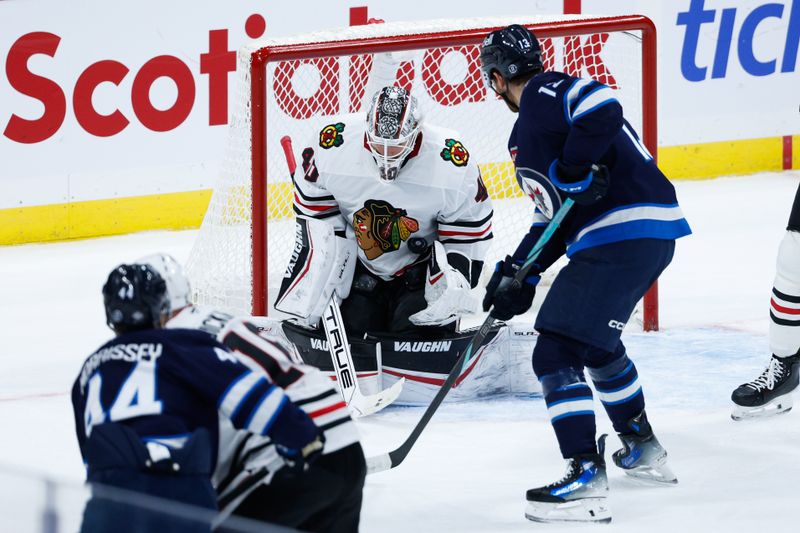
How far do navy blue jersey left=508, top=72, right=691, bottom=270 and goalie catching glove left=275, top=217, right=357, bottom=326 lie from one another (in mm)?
959

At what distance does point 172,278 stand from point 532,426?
167cm

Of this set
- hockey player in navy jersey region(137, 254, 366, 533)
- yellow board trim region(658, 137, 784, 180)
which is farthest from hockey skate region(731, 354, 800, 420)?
yellow board trim region(658, 137, 784, 180)

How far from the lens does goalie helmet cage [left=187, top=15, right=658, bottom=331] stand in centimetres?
439

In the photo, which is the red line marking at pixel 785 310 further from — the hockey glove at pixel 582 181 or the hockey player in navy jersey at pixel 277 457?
the hockey player in navy jersey at pixel 277 457

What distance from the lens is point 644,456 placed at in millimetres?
3205

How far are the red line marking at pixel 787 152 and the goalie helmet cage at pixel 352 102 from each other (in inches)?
95.5

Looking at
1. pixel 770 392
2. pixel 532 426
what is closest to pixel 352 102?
pixel 532 426

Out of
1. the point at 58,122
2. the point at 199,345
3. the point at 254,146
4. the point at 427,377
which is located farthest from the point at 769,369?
the point at 58,122

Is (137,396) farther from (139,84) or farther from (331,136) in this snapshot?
(139,84)

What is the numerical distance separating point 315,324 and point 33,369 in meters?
1.01

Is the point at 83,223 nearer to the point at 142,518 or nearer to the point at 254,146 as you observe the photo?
the point at 254,146

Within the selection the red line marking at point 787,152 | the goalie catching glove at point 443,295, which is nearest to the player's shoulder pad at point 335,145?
the goalie catching glove at point 443,295

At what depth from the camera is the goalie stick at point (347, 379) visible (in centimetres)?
381

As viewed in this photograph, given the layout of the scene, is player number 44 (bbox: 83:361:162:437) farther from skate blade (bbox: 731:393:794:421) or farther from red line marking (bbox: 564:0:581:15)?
red line marking (bbox: 564:0:581:15)
